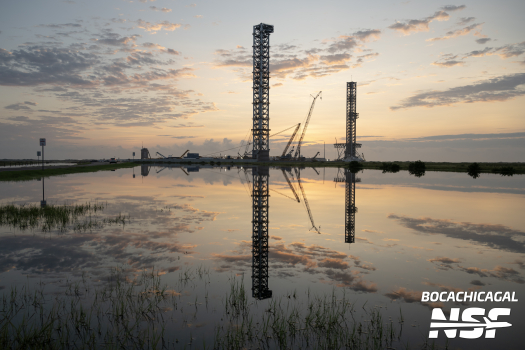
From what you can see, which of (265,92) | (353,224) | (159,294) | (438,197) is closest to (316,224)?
(353,224)

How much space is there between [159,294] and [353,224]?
14879 mm

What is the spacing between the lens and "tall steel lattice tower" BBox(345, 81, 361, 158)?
151 meters

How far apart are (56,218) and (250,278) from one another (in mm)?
17588

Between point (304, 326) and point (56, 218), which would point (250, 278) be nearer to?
point (304, 326)

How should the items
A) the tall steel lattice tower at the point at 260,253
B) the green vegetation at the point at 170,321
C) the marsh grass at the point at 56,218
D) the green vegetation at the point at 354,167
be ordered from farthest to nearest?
the green vegetation at the point at 354,167 < the marsh grass at the point at 56,218 < the tall steel lattice tower at the point at 260,253 < the green vegetation at the point at 170,321

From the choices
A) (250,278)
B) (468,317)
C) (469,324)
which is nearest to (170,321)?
(250,278)

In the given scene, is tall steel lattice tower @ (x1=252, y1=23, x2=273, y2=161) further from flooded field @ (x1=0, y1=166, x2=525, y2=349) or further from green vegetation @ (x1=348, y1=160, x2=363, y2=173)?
flooded field @ (x1=0, y1=166, x2=525, y2=349)

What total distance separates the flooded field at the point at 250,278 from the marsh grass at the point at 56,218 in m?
0.16

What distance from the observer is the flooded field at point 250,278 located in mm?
8352

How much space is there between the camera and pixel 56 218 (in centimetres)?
2297

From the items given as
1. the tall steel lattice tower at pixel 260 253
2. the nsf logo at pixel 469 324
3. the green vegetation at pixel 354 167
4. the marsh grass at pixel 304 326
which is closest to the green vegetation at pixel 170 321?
the marsh grass at pixel 304 326

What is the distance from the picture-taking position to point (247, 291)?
10.9 meters

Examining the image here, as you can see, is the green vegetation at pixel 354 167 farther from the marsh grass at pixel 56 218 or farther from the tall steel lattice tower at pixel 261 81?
the marsh grass at pixel 56 218

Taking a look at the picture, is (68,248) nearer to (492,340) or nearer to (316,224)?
(316,224)
